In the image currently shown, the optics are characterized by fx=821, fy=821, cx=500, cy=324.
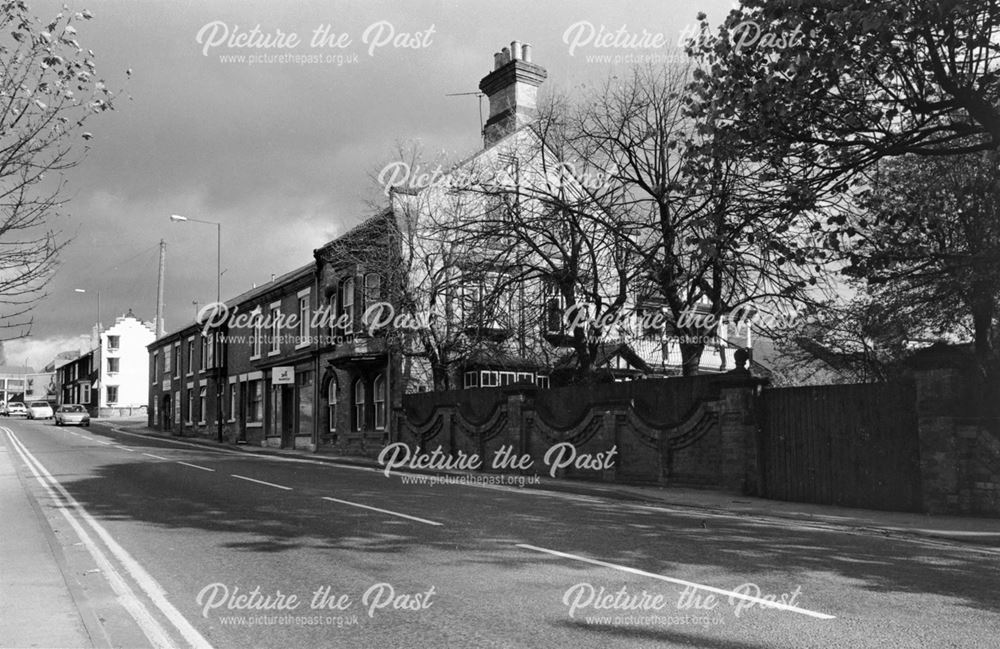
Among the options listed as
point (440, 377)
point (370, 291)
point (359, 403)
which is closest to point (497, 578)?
point (440, 377)

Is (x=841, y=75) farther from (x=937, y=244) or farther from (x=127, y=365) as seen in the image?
(x=127, y=365)

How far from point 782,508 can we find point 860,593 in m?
7.10

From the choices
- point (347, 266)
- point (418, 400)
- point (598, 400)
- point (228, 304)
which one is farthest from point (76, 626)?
point (228, 304)

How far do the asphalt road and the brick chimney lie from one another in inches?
738

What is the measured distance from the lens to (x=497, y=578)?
25.2ft

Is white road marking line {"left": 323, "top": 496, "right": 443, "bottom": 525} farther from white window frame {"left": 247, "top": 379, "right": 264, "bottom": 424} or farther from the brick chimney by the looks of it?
white window frame {"left": 247, "top": 379, "right": 264, "bottom": 424}

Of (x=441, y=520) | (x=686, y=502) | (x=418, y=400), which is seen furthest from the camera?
(x=418, y=400)

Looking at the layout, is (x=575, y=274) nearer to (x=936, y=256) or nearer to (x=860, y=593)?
(x=936, y=256)

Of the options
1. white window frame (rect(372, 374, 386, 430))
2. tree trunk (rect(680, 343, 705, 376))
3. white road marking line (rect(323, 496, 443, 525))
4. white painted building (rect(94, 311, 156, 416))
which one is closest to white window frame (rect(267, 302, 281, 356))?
white window frame (rect(372, 374, 386, 430))

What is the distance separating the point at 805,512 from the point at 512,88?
20.6 meters

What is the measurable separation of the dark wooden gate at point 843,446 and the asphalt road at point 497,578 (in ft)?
9.23

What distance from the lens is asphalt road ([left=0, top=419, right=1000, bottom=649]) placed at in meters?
5.95

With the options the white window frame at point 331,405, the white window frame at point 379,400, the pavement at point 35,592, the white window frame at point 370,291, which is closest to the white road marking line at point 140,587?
the pavement at point 35,592

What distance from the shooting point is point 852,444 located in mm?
14469
